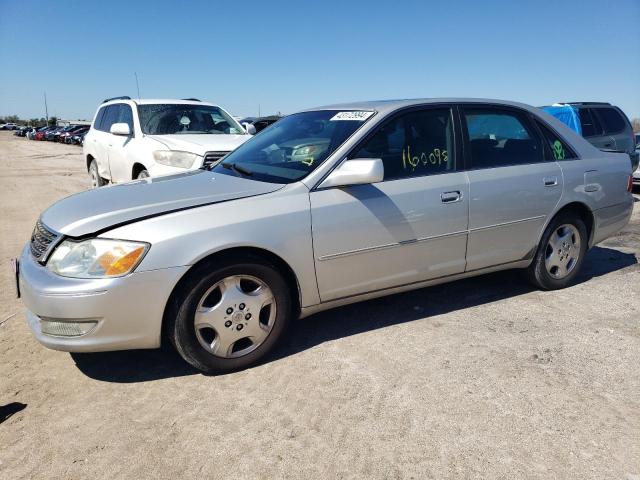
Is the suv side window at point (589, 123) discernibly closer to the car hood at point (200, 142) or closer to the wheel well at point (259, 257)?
the car hood at point (200, 142)

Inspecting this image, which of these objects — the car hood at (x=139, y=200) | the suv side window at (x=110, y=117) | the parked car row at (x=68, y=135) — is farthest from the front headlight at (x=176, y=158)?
the parked car row at (x=68, y=135)

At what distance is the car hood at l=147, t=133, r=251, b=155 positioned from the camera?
6449mm

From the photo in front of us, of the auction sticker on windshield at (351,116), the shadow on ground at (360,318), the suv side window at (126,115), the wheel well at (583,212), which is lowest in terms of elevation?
the shadow on ground at (360,318)

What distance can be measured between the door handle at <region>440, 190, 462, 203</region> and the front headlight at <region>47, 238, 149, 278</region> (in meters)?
2.02

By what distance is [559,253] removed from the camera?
14.5ft

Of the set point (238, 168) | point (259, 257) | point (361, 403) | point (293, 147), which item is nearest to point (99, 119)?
point (238, 168)

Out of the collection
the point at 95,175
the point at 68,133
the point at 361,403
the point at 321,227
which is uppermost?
the point at 68,133

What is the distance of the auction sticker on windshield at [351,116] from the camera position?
11.7 feet

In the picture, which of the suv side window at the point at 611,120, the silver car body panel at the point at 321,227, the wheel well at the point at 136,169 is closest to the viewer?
the silver car body panel at the point at 321,227

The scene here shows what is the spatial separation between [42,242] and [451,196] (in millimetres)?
2681

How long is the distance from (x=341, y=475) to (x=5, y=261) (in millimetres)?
4639

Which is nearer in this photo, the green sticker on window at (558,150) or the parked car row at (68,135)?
the green sticker on window at (558,150)

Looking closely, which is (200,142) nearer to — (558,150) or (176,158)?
(176,158)

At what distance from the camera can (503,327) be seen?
3730 mm
